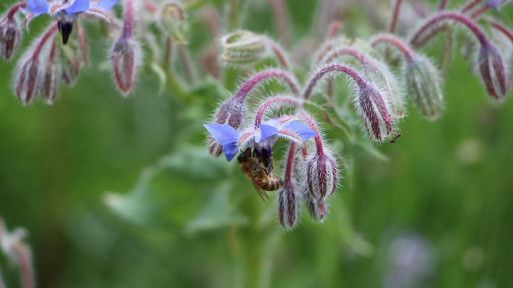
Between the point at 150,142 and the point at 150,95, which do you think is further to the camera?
the point at 150,95

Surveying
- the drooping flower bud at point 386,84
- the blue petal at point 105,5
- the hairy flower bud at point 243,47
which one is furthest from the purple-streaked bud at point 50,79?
the drooping flower bud at point 386,84

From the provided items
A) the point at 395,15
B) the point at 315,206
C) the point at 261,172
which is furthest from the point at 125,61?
the point at 395,15

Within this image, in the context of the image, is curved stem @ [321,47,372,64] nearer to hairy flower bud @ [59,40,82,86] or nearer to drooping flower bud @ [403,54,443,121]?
drooping flower bud @ [403,54,443,121]

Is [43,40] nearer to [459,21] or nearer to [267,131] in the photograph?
[267,131]

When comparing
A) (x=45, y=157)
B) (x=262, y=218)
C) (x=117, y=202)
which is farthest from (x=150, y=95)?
(x=262, y=218)

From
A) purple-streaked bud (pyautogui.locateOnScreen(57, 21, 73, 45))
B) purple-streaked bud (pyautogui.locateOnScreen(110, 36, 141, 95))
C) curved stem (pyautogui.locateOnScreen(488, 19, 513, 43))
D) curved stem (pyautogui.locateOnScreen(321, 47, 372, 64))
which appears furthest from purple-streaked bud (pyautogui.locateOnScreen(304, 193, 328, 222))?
curved stem (pyautogui.locateOnScreen(488, 19, 513, 43))

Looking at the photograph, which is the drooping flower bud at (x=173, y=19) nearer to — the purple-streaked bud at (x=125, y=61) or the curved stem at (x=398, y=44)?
the purple-streaked bud at (x=125, y=61)

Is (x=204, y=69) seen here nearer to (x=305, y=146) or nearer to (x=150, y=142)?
(x=150, y=142)
